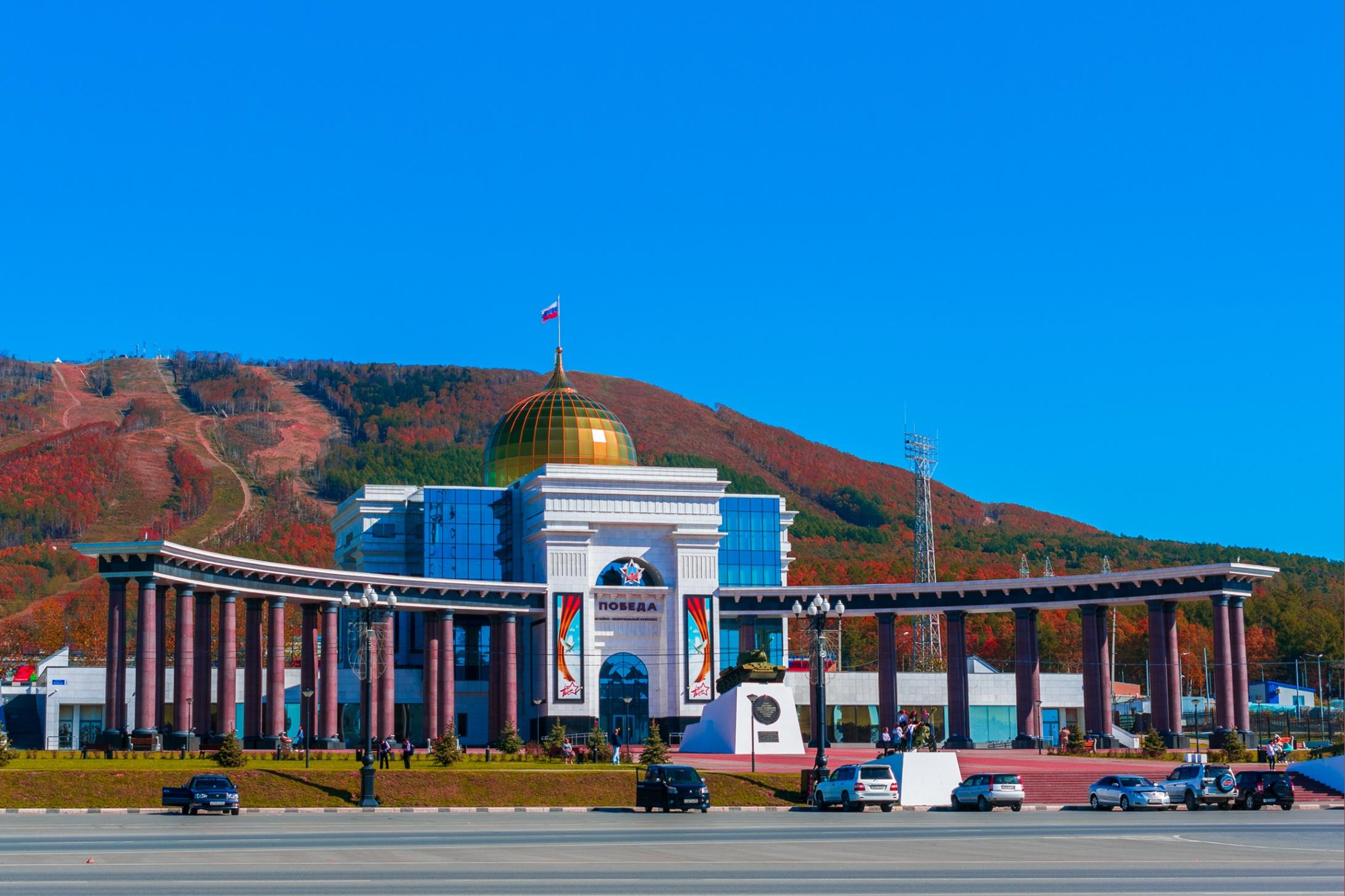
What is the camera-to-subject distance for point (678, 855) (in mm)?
31047

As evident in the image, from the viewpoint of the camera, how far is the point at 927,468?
127250 millimetres

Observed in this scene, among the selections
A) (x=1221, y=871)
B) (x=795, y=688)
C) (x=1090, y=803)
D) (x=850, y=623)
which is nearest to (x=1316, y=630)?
(x=850, y=623)

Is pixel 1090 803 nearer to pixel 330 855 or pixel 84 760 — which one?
pixel 330 855

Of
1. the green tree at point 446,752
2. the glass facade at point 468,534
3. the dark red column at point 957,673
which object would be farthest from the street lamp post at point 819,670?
the glass facade at point 468,534

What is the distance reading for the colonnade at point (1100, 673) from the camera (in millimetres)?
79938

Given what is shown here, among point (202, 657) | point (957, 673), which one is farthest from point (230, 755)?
point (957, 673)

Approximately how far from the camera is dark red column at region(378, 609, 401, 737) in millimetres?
81938

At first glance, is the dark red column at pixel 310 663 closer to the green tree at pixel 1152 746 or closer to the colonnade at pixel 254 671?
the colonnade at pixel 254 671

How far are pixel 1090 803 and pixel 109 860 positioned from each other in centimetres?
3205

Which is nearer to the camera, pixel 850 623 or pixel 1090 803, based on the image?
pixel 1090 803

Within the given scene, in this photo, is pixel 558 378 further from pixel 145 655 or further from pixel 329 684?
pixel 145 655

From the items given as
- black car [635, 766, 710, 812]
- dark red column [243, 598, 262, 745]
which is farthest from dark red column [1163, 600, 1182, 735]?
dark red column [243, 598, 262, 745]

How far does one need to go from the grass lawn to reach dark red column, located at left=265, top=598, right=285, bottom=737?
78.9 feet

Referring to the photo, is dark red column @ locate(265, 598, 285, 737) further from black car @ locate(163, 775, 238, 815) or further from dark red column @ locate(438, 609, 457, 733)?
black car @ locate(163, 775, 238, 815)
